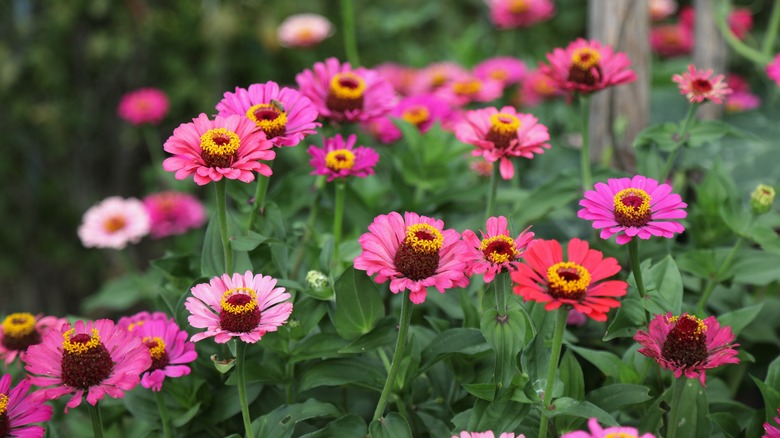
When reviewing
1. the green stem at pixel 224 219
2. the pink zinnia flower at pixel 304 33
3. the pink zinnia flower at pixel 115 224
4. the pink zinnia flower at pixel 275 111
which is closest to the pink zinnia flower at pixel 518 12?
the pink zinnia flower at pixel 304 33

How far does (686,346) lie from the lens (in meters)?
0.82

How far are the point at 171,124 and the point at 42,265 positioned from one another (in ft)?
2.07

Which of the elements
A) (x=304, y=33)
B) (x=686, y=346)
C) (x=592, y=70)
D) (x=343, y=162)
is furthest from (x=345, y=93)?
(x=304, y=33)

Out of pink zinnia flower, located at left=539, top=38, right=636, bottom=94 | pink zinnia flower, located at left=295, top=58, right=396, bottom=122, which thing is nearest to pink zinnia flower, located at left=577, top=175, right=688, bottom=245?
pink zinnia flower, located at left=539, top=38, right=636, bottom=94

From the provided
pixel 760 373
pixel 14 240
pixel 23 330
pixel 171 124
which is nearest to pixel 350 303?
pixel 23 330

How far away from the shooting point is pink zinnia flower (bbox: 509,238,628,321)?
73cm

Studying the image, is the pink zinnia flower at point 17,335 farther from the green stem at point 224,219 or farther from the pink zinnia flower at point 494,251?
the pink zinnia flower at point 494,251

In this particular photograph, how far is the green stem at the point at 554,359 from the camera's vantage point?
0.78m

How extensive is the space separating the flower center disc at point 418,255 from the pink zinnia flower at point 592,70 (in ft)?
1.40

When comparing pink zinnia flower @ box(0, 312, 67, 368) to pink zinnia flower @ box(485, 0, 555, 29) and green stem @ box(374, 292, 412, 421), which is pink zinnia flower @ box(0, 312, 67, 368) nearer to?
green stem @ box(374, 292, 412, 421)

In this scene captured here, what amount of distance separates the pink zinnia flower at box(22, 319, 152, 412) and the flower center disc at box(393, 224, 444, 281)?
0.96 feet

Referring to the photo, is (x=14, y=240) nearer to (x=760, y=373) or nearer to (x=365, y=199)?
(x=365, y=199)

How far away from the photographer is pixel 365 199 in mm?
1419

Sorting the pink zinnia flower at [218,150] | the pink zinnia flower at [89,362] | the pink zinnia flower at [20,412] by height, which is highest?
the pink zinnia flower at [218,150]
